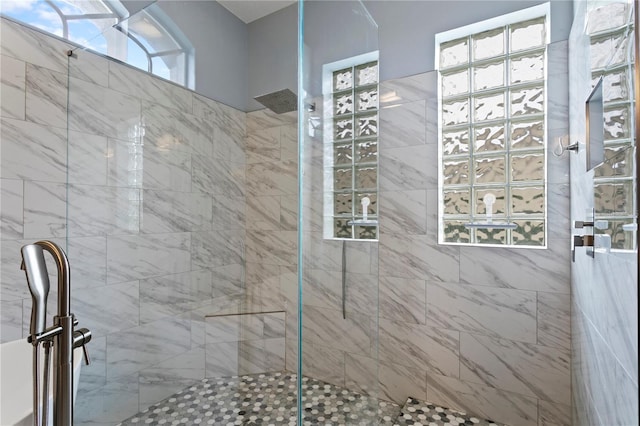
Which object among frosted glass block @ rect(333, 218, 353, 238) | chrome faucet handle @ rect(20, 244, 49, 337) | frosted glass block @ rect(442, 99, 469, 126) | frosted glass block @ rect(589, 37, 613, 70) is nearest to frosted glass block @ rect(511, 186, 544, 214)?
frosted glass block @ rect(442, 99, 469, 126)

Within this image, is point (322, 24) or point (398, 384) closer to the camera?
point (322, 24)

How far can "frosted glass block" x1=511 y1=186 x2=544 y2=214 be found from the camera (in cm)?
187

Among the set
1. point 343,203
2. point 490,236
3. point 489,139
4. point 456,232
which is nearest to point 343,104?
point 343,203

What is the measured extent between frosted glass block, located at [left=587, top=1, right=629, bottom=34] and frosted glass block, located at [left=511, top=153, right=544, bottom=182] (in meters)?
0.81

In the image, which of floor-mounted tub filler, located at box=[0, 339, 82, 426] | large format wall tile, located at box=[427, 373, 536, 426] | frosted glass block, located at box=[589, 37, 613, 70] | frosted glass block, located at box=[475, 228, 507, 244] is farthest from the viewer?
frosted glass block, located at box=[475, 228, 507, 244]

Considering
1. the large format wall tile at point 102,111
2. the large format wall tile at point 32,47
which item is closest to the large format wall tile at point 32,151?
the large format wall tile at point 102,111

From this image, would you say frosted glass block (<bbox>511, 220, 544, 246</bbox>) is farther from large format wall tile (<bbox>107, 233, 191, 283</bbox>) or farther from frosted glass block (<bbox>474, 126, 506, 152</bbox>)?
large format wall tile (<bbox>107, 233, 191, 283</bbox>)

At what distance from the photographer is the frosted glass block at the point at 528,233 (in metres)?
1.87

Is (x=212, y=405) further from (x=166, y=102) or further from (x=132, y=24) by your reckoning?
(x=132, y=24)

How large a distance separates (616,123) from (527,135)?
3.66 feet

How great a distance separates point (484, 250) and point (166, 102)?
1.87 meters

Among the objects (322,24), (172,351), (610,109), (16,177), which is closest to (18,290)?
(16,177)

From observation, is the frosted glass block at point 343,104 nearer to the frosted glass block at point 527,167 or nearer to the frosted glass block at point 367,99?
the frosted glass block at point 367,99

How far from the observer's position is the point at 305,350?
1.32 metres
